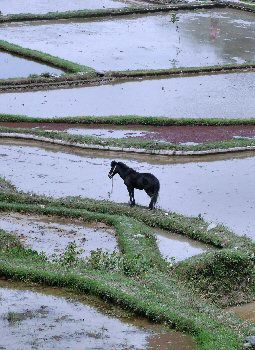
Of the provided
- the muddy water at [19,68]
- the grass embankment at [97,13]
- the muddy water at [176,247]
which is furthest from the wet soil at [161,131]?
the grass embankment at [97,13]

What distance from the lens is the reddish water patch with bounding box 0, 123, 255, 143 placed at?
24.8 metres

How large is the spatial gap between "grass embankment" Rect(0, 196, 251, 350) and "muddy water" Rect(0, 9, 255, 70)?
18.4 metres

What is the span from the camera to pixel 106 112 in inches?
1080

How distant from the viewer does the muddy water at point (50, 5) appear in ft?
153

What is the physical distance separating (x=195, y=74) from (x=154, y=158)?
10.8 m

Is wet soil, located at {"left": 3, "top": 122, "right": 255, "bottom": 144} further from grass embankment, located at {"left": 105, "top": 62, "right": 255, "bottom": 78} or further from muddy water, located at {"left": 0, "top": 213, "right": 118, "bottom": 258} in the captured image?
muddy water, located at {"left": 0, "top": 213, "right": 118, "bottom": 258}

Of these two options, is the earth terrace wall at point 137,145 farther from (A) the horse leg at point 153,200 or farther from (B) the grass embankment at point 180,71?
(B) the grass embankment at point 180,71

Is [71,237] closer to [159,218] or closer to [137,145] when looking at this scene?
[159,218]

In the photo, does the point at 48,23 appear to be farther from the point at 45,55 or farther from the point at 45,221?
the point at 45,221

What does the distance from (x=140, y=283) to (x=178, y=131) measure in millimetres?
11721

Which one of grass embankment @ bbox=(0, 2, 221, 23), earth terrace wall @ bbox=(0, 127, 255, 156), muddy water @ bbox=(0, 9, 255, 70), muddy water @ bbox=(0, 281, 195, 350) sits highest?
grass embankment @ bbox=(0, 2, 221, 23)

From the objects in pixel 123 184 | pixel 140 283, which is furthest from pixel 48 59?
pixel 140 283

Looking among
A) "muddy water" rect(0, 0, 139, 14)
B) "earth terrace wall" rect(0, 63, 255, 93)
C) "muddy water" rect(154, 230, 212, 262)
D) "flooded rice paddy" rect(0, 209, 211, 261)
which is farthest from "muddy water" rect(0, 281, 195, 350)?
"muddy water" rect(0, 0, 139, 14)

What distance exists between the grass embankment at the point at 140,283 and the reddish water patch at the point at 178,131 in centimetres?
801
